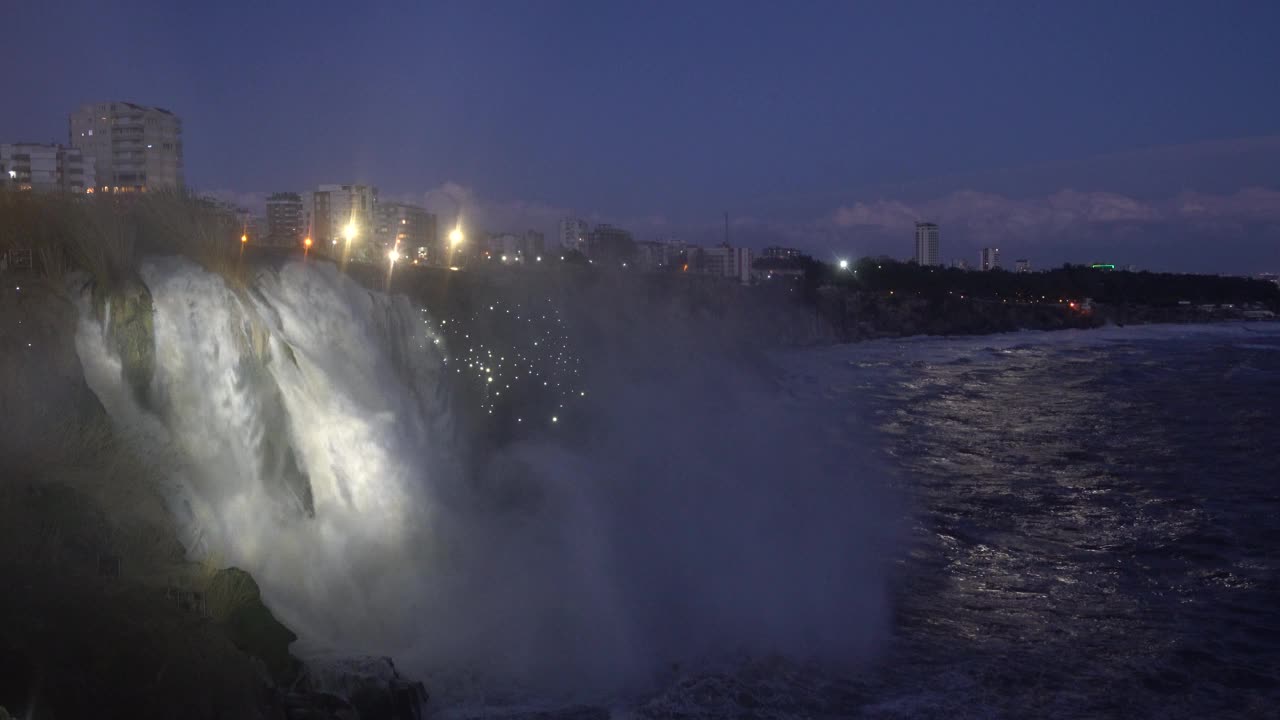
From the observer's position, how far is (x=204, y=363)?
10.7m

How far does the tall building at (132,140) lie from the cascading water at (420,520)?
1421 inches

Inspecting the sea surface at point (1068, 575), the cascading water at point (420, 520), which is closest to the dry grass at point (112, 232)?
the cascading water at point (420, 520)

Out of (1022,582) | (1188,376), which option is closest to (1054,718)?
(1022,582)

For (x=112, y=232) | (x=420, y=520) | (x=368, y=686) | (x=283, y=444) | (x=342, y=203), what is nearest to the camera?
(x=368, y=686)

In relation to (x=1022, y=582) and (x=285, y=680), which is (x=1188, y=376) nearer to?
(x=1022, y=582)

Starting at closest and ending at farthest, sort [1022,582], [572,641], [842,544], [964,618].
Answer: [572,641] < [964,618] < [1022,582] < [842,544]

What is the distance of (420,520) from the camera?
13.7 m

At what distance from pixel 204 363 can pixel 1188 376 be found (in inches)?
1880

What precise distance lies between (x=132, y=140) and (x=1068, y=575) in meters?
51.5

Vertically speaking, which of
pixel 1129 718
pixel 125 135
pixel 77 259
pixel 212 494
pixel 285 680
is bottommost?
pixel 1129 718

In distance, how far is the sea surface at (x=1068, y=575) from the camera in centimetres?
984

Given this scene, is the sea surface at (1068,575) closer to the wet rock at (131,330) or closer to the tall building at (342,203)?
the wet rock at (131,330)

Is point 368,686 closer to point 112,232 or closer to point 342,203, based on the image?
point 112,232

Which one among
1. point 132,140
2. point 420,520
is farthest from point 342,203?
point 420,520
